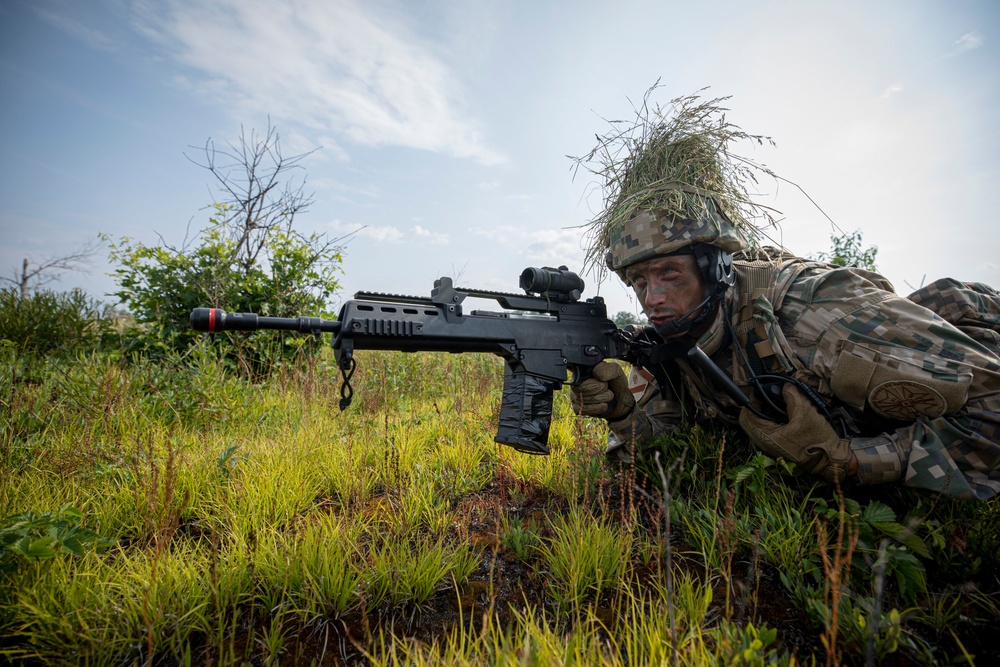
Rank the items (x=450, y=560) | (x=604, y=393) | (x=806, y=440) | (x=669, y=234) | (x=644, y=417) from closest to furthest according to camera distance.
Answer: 1. (x=450, y=560)
2. (x=806, y=440)
3. (x=669, y=234)
4. (x=604, y=393)
5. (x=644, y=417)

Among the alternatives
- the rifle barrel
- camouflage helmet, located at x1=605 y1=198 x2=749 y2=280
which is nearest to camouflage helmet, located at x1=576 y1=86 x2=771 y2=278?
camouflage helmet, located at x1=605 y1=198 x2=749 y2=280

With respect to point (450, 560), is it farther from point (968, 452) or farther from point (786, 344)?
point (968, 452)

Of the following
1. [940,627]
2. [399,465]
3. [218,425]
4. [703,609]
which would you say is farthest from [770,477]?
[218,425]

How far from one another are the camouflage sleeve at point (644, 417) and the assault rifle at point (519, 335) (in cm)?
19

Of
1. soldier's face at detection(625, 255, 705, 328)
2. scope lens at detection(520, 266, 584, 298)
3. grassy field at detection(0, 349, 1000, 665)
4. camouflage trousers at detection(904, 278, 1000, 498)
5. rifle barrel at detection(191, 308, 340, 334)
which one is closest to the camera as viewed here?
grassy field at detection(0, 349, 1000, 665)

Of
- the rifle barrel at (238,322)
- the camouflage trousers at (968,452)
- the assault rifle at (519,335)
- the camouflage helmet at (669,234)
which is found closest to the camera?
the rifle barrel at (238,322)

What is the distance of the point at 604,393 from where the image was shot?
354cm

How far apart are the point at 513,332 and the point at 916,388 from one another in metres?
2.36

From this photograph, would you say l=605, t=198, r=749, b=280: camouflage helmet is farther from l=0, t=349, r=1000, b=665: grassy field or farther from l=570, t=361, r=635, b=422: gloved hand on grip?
l=0, t=349, r=1000, b=665: grassy field

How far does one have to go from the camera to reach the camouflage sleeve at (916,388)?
8.00ft

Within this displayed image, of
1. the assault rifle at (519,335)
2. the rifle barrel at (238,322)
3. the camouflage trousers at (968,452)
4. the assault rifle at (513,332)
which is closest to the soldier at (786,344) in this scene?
the camouflage trousers at (968,452)

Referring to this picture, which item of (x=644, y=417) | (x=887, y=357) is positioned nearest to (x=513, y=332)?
(x=644, y=417)

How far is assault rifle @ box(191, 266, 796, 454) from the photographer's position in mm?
2650

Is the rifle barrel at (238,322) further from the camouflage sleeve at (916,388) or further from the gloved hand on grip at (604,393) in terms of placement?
the camouflage sleeve at (916,388)
